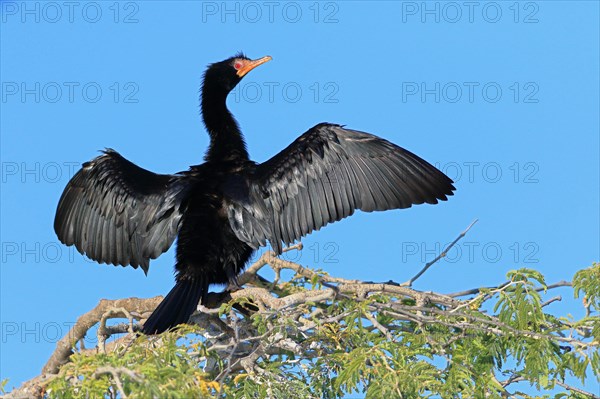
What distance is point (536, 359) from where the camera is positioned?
177 inches

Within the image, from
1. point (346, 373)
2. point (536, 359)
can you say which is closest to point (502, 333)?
point (536, 359)

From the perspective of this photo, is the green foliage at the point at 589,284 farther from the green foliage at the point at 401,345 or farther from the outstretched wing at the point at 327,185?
the outstretched wing at the point at 327,185

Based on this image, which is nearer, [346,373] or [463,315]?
[346,373]

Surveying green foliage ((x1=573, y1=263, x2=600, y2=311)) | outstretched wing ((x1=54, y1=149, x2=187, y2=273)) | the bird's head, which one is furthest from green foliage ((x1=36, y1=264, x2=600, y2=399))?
the bird's head

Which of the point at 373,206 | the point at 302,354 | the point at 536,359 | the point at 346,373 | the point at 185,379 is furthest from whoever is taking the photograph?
the point at 373,206

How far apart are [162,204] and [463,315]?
93.2 inches

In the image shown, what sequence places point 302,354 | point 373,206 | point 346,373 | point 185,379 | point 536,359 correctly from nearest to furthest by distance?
point 185,379 → point 346,373 → point 536,359 → point 302,354 → point 373,206

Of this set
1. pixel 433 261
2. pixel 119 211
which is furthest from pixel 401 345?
pixel 119 211

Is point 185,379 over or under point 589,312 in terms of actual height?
under

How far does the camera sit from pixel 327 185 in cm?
587

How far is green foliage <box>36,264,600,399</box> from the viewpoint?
4.25m

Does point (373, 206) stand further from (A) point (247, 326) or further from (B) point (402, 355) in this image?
(B) point (402, 355)

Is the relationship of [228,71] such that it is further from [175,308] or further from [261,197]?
[175,308]

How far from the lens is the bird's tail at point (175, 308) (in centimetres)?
491
